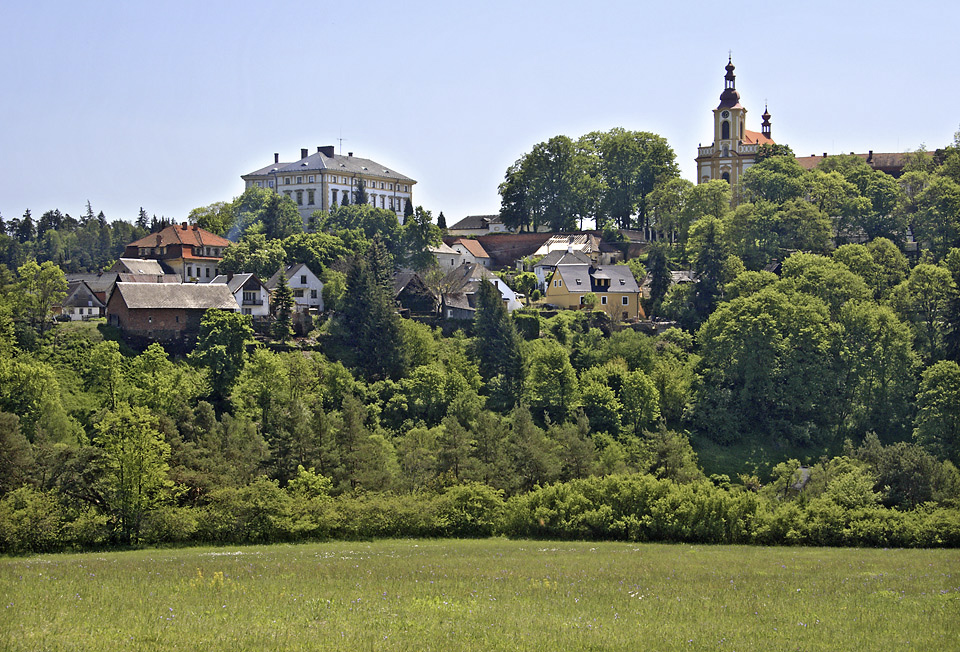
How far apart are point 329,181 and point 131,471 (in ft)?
221

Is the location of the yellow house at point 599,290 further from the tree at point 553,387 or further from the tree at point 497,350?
the tree at point 553,387

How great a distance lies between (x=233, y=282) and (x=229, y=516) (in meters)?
37.9

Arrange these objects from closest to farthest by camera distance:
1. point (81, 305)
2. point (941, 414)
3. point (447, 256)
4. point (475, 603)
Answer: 1. point (475, 603)
2. point (941, 414)
3. point (81, 305)
4. point (447, 256)

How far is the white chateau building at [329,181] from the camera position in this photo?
101m

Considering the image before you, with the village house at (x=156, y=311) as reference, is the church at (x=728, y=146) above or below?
above

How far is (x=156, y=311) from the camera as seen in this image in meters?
64.5

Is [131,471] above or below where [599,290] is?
below

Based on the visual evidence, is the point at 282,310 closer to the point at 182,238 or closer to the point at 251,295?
the point at 251,295

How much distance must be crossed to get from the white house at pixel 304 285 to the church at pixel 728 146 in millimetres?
47394

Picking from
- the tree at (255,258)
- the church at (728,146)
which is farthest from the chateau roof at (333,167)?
the church at (728,146)

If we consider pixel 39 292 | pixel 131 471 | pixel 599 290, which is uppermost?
pixel 599 290

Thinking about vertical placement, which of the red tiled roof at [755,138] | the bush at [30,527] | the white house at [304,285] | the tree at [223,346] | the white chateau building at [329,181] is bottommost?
the bush at [30,527]

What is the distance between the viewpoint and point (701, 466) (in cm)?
5953

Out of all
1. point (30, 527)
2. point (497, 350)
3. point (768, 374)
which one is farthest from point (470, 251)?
point (30, 527)
